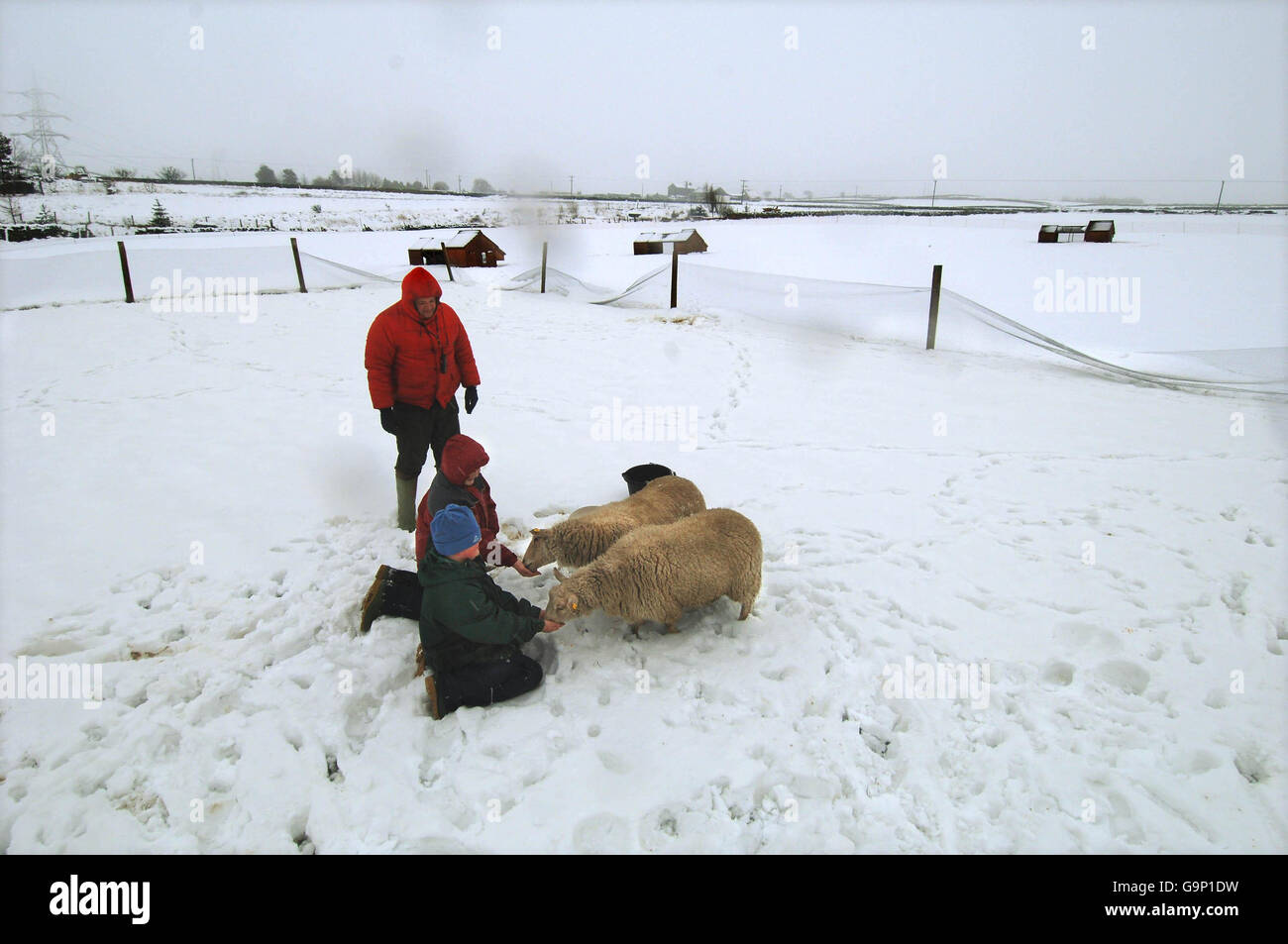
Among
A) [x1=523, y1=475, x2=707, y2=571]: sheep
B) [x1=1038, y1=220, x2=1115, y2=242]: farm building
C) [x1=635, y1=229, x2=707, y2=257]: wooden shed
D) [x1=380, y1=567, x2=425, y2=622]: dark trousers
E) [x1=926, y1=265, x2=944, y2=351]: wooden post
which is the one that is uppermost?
[x1=1038, y1=220, x2=1115, y2=242]: farm building

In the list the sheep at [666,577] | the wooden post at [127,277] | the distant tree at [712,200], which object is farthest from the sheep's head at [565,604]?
the distant tree at [712,200]

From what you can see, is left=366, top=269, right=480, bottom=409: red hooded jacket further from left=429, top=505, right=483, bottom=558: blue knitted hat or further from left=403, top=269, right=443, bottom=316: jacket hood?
left=429, top=505, right=483, bottom=558: blue knitted hat

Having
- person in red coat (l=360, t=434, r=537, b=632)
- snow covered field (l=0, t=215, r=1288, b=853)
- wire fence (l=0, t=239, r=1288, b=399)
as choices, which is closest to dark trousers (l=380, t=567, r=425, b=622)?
person in red coat (l=360, t=434, r=537, b=632)

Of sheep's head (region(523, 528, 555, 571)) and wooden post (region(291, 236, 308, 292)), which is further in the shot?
wooden post (region(291, 236, 308, 292))

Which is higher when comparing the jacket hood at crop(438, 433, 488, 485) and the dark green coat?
the jacket hood at crop(438, 433, 488, 485)

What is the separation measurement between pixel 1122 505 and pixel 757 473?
119 inches

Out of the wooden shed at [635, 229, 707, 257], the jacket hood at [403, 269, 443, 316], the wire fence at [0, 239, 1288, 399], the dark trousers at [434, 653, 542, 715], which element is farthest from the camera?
the wooden shed at [635, 229, 707, 257]

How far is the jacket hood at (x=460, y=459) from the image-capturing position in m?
3.73

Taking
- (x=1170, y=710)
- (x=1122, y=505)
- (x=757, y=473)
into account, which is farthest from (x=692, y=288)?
(x=1170, y=710)

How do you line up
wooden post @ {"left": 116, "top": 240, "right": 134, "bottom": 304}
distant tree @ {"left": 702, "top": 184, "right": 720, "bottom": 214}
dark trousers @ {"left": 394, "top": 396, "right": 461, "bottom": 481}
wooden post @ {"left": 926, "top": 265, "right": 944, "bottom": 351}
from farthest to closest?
distant tree @ {"left": 702, "top": 184, "right": 720, "bottom": 214}
wooden post @ {"left": 116, "top": 240, "right": 134, "bottom": 304}
wooden post @ {"left": 926, "top": 265, "right": 944, "bottom": 351}
dark trousers @ {"left": 394, "top": 396, "right": 461, "bottom": 481}

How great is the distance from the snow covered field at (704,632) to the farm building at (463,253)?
14830 millimetres

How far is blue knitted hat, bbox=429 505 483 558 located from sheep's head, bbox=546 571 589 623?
22.2 inches

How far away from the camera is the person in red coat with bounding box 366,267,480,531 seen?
4.21m

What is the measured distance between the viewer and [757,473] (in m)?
6.11
